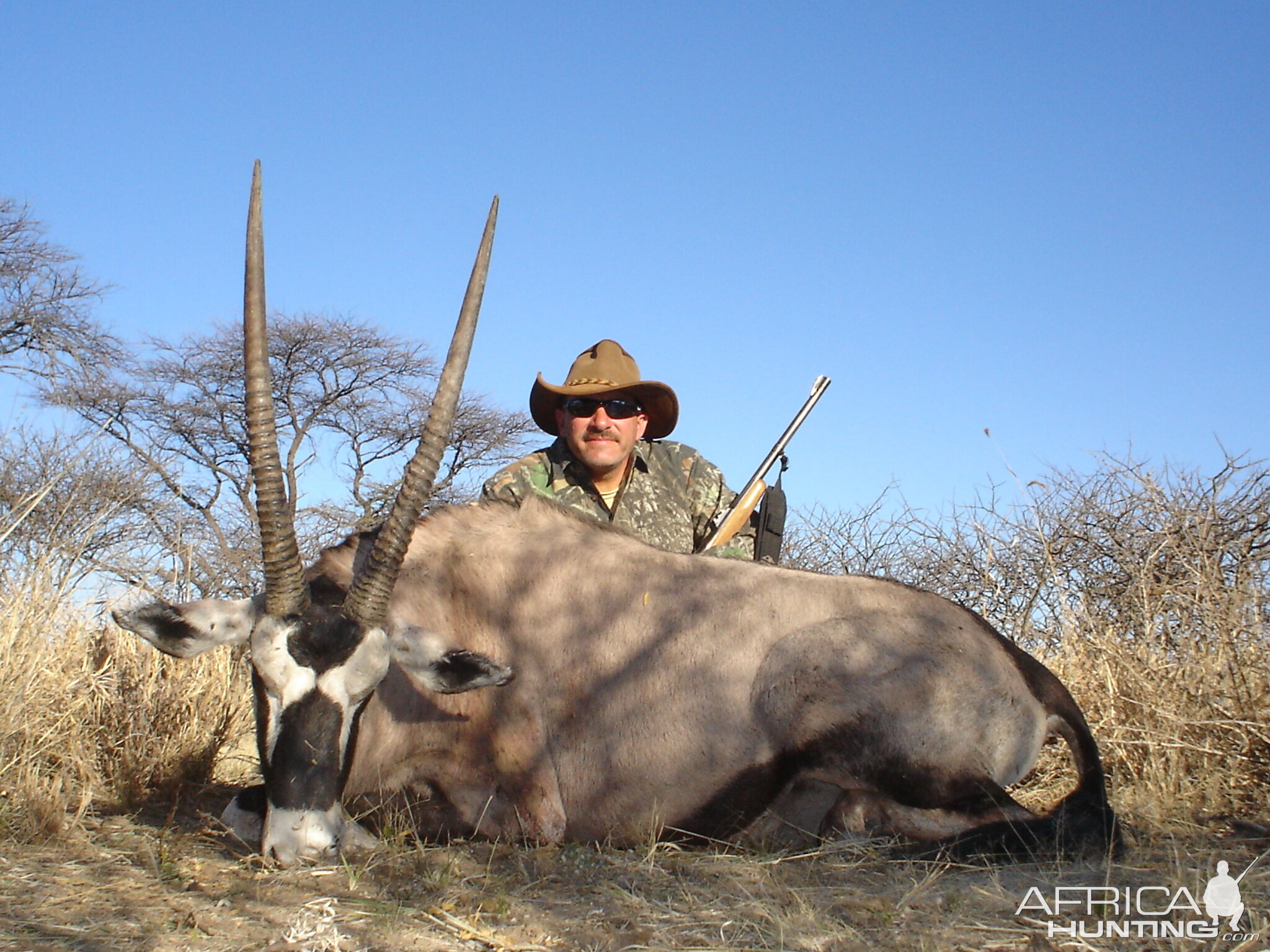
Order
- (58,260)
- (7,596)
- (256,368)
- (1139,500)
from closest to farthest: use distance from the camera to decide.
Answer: (256,368) → (7,596) → (1139,500) → (58,260)

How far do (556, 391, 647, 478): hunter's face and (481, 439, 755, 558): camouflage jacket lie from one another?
6.1 inches

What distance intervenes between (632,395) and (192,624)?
2.96 metres

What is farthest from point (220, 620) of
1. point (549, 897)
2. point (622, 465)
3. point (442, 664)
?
point (622, 465)

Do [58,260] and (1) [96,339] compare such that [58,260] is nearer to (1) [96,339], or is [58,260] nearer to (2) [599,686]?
(1) [96,339]

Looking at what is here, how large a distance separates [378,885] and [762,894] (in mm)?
1046

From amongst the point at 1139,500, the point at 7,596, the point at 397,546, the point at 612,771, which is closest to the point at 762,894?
the point at 612,771

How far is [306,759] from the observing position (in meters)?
3.28

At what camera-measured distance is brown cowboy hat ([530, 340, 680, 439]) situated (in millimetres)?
5859

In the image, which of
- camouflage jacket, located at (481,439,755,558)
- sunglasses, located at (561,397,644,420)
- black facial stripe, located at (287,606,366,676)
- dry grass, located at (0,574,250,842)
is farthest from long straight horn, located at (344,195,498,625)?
sunglasses, located at (561,397,644,420)

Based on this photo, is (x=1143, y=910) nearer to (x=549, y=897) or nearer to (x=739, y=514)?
(x=549, y=897)

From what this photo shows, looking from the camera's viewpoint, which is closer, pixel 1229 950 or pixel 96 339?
pixel 1229 950

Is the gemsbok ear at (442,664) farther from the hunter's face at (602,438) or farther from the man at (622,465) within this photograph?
the hunter's face at (602,438)

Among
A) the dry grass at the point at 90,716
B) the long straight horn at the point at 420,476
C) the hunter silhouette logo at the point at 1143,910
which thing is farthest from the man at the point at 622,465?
the hunter silhouette logo at the point at 1143,910

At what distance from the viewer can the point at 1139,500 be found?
6.68 metres
